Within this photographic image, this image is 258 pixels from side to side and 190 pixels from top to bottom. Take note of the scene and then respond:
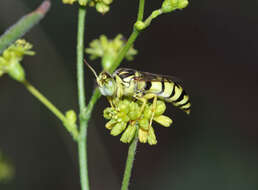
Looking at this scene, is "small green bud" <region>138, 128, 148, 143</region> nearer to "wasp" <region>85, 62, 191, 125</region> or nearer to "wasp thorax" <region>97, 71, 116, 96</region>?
"wasp" <region>85, 62, 191, 125</region>

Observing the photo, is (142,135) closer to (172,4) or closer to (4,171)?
(172,4)

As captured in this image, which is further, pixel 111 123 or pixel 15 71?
pixel 15 71

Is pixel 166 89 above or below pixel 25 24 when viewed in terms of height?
above

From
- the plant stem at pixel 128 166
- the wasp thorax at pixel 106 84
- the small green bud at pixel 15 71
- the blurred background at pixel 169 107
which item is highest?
the blurred background at pixel 169 107

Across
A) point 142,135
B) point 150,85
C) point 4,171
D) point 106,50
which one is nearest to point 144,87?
point 150,85

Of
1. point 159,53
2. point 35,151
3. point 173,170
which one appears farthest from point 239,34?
point 35,151

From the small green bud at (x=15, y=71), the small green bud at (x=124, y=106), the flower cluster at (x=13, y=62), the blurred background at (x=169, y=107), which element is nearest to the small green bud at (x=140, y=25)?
the small green bud at (x=124, y=106)

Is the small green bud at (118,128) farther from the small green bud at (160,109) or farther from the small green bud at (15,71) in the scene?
the small green bud at (15,71)
